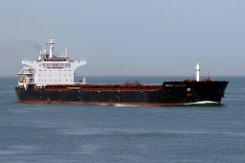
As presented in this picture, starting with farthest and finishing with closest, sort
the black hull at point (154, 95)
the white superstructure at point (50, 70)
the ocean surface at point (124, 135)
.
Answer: the white superstructure at point (50, 70)
the black hull at point (154, 95)
the ocean surface at point (124, 135)

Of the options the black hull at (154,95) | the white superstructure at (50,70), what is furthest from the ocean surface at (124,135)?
the white superstructure at (50,70)

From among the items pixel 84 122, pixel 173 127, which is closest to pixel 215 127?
pixel 173 127

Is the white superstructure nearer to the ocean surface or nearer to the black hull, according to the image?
the black hull

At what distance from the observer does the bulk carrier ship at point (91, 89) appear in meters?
74.9

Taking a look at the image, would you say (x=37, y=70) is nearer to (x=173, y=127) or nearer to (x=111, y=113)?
(x=111, y=113)

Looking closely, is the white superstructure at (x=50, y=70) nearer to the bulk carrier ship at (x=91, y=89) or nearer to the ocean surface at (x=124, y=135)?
the bulk carrier ship at (x=91, y=89)

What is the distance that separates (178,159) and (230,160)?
3053 mm

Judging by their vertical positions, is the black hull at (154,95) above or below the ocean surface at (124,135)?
above

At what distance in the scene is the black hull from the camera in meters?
74.5

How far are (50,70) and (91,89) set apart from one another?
1010cm

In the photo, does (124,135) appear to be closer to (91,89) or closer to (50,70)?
(91,89)

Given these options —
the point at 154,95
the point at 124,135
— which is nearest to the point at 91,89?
the point at 154,95

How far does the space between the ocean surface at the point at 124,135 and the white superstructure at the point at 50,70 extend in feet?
42.7

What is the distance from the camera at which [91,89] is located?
8262 cm
